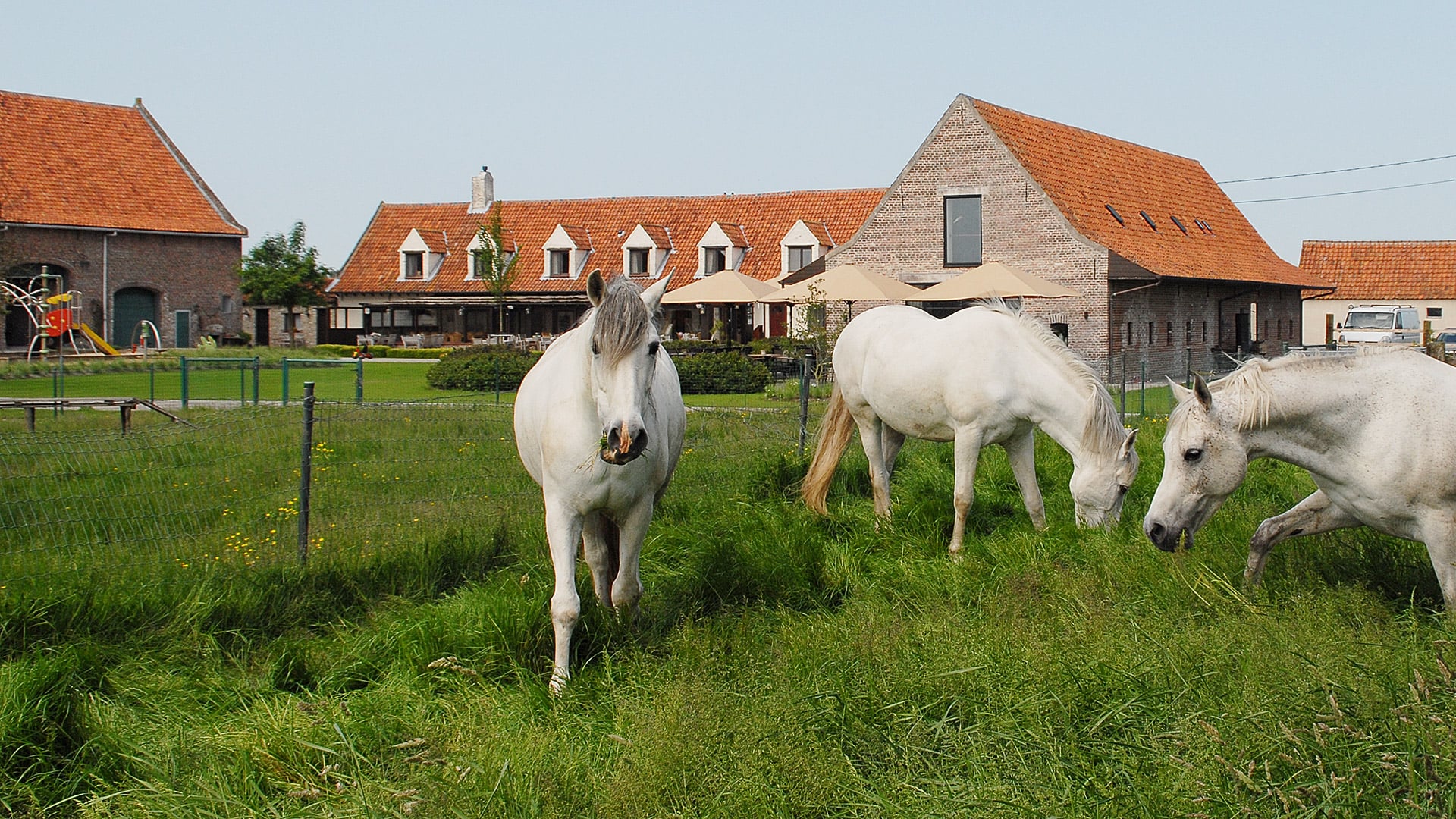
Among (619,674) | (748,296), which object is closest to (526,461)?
(619,674)

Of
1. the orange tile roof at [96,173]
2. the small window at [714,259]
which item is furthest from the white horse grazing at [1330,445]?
the orange tile roof at [96,173]

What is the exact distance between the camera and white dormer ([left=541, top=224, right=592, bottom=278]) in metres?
51.0

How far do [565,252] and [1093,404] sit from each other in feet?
147

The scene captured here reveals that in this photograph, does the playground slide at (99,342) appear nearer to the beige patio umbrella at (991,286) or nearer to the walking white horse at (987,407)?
the beige patio umbrella at (991,286)

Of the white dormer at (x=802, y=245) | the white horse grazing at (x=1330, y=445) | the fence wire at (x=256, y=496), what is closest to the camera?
the white horse grazing at (x=1330, y=445)

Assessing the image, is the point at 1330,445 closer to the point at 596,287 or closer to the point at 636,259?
the point at 596,287


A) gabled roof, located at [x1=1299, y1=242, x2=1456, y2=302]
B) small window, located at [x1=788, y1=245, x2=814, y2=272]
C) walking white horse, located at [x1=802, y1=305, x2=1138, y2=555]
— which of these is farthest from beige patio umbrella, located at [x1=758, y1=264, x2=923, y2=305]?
gabled roof, located at [x1=1299, y1=242, x2=1456, y2=302]

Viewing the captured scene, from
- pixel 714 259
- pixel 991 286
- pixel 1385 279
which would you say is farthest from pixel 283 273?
pixel 1385 279

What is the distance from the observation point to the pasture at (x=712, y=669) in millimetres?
3701

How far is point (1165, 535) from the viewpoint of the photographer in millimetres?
5988

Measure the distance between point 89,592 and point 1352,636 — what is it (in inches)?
207

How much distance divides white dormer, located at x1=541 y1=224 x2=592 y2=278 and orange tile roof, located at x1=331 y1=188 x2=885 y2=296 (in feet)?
1.01

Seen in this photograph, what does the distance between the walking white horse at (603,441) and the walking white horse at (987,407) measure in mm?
2518

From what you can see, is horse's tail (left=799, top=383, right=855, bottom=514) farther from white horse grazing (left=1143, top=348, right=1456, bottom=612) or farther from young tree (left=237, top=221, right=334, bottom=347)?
young tree (left=237, top=221, right=334, bottom=347)
